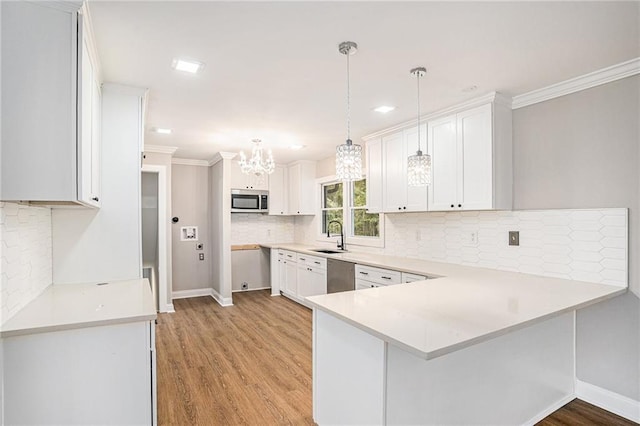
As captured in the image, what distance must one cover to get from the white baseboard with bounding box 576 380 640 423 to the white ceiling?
2269 mm

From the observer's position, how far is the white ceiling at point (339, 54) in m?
1.74

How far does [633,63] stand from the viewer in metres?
2.29

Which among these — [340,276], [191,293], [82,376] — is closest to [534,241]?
[340,276]

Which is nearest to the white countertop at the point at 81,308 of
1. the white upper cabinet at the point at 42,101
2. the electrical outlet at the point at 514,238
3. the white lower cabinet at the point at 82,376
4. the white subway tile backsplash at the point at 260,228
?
the white lower cabinet at the point at 82,376

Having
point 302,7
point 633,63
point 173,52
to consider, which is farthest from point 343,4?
point 633,63

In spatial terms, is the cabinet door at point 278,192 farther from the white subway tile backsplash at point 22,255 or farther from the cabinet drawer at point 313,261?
the white subway tile backsplash at point 22,255

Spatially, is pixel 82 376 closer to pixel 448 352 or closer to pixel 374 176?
pixel 448 352

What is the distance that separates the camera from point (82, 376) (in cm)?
172

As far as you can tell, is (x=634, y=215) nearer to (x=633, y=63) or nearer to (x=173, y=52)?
(x=633, y=63)

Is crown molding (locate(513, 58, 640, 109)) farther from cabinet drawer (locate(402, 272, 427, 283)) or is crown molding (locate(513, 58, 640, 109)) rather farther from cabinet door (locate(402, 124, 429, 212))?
cabinet drawer (locate(402, 272, 427, 283))

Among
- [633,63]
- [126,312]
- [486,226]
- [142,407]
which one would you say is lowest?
[142,407]

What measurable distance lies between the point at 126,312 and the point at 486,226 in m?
2.94

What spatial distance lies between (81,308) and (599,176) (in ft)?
11.4

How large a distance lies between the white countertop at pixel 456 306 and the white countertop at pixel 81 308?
3.28 ft
